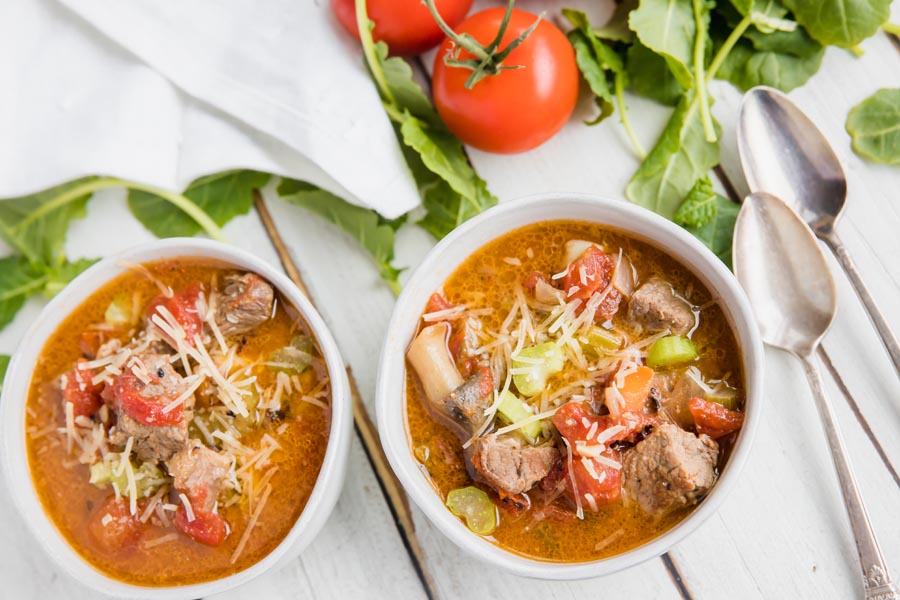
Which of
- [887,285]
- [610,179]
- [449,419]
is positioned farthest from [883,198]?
[449,419]

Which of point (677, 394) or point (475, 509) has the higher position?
point (677, 394)

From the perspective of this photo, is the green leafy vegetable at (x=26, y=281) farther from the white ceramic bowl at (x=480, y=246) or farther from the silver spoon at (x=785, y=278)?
the silver spoon at (x=785, y=278)

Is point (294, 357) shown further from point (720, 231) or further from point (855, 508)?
point (855, 508)

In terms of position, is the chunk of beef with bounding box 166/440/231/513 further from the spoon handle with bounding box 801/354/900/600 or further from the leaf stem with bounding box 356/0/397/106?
the spoon handle with bounding box 801/354/900/600

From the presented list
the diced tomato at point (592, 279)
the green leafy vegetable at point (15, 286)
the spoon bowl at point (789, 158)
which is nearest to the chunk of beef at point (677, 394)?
the diced tomato at point (592, 279)

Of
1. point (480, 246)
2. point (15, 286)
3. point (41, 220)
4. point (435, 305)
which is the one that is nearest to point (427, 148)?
point (480, 246)
